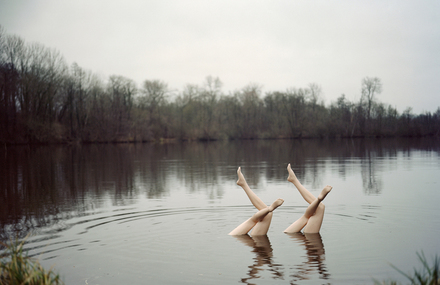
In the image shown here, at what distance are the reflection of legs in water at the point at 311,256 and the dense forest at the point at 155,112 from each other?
56.6m

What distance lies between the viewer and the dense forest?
5984 cm

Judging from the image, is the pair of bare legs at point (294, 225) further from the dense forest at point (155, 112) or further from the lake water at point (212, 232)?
the dense forest at point (155, 112)

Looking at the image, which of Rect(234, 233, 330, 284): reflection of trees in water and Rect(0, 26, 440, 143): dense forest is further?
Rect(0, 26, 440, 143): dense forest

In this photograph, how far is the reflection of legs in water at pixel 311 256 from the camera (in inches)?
232

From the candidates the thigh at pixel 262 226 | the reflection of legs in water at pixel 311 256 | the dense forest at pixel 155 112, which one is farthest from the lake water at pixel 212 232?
the dense forest at pixel 155 112

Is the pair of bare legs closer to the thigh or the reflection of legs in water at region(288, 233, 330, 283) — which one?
the thigh

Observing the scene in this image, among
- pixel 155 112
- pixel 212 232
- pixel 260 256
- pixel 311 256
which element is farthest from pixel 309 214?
pixel 155 112

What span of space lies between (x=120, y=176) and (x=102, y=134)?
56.1 m

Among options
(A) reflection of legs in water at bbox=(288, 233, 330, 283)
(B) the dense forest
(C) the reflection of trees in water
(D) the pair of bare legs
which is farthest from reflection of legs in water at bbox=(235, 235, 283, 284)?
(B) the dense forest

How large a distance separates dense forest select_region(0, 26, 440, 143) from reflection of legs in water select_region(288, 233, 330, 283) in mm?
56563

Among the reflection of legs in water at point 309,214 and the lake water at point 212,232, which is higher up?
the reflection of legs in water at point 309,214

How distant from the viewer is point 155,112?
82062mm

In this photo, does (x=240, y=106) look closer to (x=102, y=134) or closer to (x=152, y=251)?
(x=102, y=134)

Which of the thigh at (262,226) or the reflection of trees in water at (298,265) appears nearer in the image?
the reflection of trees in water at (298,265)
